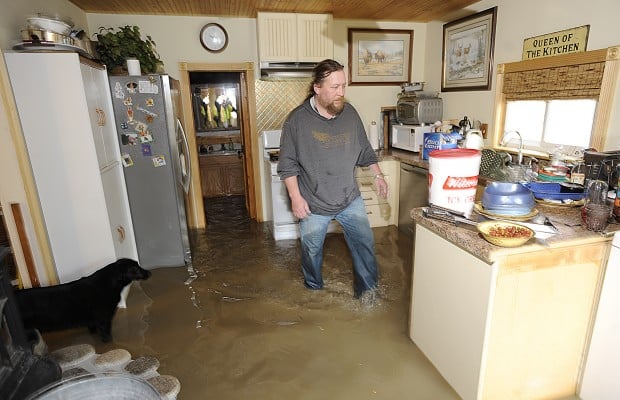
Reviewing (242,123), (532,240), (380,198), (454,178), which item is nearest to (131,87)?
(242,123)

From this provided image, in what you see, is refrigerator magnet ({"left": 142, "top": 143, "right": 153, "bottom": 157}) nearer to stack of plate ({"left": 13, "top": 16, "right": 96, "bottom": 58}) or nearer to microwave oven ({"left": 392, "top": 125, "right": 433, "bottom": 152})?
stack of plate ({"left": 13, "top": 16, "right": 96, "bottom": 58})

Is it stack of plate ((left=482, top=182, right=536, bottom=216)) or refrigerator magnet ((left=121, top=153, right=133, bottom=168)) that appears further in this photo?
refrigerator magnet ((left=121, top=153, right=133, bottom=168))

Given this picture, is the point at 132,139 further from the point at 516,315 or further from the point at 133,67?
the point at 516,315

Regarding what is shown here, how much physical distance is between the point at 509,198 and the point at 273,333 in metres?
1.45

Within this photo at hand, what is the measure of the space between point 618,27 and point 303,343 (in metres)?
2.54

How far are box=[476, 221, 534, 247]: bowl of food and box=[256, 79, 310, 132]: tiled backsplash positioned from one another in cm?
289

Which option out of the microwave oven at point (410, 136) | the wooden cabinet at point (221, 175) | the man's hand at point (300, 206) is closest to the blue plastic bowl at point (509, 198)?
the man's hand at point (300, 206)

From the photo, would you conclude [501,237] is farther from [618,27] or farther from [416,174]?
[416,174]

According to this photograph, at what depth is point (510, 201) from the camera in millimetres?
1426

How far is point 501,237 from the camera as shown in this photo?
3.91 ft

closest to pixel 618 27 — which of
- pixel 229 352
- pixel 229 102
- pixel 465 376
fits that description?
pixel 465 376

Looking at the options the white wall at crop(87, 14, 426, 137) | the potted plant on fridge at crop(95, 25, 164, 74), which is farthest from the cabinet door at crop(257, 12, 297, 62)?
the potted plant on fridge at crop(95, 25, 164, 74)

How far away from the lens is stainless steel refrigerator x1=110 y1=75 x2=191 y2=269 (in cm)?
260

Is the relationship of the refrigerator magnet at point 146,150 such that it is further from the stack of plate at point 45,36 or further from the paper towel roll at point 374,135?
the paper towel roll at point 374,135
